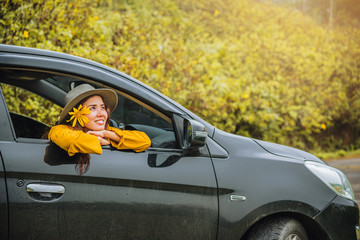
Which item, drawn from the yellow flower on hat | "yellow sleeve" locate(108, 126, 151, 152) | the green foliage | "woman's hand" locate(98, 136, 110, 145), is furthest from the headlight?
the green foliage

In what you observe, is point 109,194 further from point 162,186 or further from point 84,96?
point 84,96

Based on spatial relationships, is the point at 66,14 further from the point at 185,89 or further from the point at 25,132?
the point at 25,132

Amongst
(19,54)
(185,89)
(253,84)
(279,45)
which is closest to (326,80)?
(279,45)

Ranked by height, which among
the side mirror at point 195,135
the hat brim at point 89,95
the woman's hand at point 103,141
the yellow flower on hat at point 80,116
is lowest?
the woman's hand at point 103,141

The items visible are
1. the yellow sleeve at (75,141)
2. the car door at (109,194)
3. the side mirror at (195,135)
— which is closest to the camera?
the car door at (109,194)

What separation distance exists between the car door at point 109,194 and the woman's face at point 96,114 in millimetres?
248

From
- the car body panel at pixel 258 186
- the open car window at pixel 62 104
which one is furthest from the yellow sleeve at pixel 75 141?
the car body panel at pixel 258 186

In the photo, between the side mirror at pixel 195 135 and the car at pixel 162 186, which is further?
the side mirror at pixel 195 135

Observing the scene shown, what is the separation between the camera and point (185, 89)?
8984 millimetres

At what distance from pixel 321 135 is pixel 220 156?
10413 mm

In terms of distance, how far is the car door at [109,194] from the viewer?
230cm

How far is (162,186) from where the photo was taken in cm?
256

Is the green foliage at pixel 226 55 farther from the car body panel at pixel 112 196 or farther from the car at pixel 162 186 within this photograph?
the car body panel at pixel 112 196

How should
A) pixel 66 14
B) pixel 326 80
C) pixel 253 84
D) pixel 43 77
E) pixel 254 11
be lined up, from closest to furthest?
pixel 43 77 < pixel 66 14 < pixel 253 84 < pixel 326 80 < pixel 254 11
